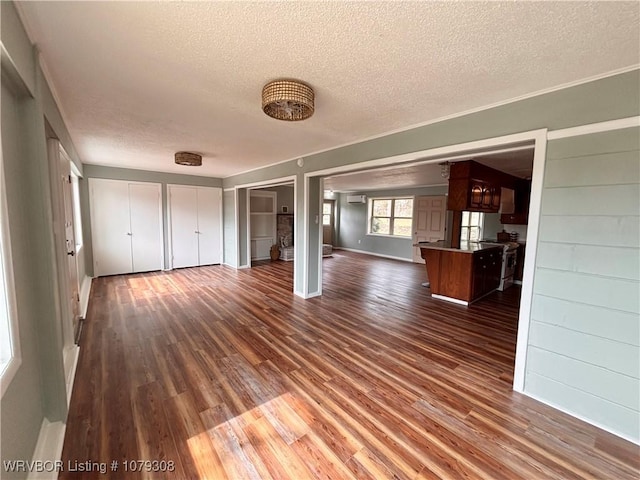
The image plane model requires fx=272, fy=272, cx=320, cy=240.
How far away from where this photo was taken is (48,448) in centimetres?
154

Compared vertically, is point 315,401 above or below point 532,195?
below

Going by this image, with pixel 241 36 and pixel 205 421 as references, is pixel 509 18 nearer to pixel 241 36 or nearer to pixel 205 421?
pixel 241 36

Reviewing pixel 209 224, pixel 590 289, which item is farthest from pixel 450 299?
pixel 209 224

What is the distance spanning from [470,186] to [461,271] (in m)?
1.35

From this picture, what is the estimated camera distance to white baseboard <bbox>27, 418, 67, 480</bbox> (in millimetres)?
1384

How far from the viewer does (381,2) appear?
1212 millimetres

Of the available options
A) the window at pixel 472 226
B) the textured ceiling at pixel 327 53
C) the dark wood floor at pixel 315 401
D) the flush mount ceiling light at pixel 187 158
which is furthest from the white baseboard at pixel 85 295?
the window at pixel 472 226

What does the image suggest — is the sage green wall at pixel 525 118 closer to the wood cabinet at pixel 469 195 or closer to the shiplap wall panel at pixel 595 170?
the shiplap wall panel at pixel 595 170

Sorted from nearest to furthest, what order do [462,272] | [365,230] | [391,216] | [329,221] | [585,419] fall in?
[585,419], [462,272], [391,216], [365,230], [329,221]

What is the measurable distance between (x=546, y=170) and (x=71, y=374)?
4.04 meters

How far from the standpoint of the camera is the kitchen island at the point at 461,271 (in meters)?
4.35

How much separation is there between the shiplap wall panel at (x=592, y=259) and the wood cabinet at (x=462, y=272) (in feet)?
7.57

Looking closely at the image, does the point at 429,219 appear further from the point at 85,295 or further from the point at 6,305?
the point at 6,305

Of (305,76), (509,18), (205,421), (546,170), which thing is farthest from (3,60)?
(546,170)
